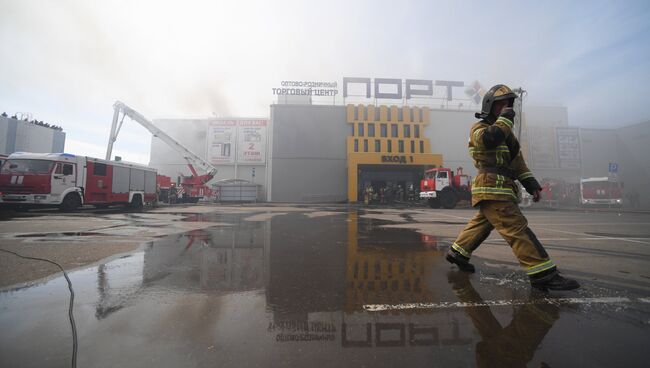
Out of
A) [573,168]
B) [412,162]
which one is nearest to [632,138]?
[573,168]

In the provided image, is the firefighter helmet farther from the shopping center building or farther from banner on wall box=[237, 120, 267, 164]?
banner on wall box=[237, 120, 267, 164]

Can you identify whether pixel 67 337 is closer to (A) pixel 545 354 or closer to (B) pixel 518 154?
(A) pixel 545 354

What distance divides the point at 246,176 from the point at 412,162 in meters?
20.7

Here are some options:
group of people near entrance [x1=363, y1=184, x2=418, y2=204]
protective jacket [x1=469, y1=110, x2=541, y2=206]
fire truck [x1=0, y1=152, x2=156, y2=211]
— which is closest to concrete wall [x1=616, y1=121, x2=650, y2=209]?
group of people near entrance [x1=363, y1=184, x2=418, y2=204]

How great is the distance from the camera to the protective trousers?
2.51 meters

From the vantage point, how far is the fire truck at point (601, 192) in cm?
2258

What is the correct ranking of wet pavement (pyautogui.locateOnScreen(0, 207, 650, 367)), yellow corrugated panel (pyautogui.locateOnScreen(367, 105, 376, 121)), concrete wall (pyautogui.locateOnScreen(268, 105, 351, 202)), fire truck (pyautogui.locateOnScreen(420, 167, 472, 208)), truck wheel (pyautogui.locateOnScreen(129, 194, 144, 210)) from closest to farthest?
1. wet pavement (pyautogui.locateOnScreen(0, 207, 650, 367))
2. truck wheel (pyautogui.locateOnScreen(129, 194, 144, 210))
3. fire truck (pyautogui.locateOnScreen(420, 167, 472, 208))
4. concrete wall (pyautogui.locateOnScreen(268, 105, 351, 202))
5. yellow corrugated panel (pyautogui.locateOnScreen(367, 105, 376, 121))

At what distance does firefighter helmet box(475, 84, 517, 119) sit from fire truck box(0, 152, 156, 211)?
50.2 ft

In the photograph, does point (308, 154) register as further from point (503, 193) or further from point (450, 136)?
point (503, 193)

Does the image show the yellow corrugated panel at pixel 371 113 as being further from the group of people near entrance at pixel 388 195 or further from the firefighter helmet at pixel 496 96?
the firefighter helmet at pixel 496 96

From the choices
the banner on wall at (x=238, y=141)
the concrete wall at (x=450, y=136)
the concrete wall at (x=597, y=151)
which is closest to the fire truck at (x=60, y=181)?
the banner on wall at (x=238, y=141)

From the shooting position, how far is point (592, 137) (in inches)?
1449

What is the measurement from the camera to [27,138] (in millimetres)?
26781

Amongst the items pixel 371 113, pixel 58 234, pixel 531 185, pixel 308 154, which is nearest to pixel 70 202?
pixel 58 234
